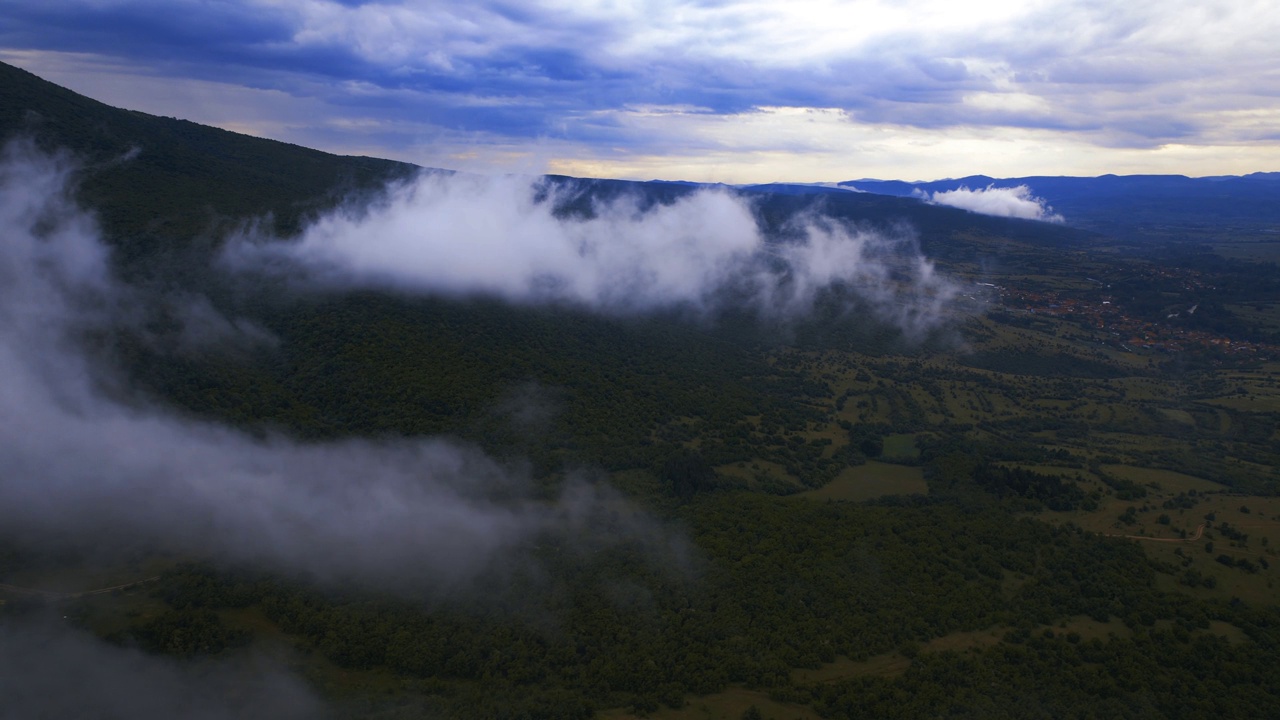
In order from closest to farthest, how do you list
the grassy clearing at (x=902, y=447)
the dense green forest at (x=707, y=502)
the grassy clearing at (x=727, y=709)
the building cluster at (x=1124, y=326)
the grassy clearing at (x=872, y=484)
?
1. the grassy clearing at (x=727, y=709)
2. the dense green forest at (x=707, y=502)
3. the grassy clearing at (x=872, y=484)
4. the grassy clearing at (x=902, y=447)
5. the building cluster at (x=1124, y=326)

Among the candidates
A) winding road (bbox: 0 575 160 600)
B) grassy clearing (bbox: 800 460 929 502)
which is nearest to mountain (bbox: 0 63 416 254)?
winding road (bbox: 0 575 160 600)

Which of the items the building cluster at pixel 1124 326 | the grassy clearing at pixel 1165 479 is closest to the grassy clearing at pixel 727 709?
the grassy clearing at pixel 1165 479

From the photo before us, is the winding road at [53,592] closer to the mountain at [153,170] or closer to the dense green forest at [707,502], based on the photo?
the dense green forest at [707,502]

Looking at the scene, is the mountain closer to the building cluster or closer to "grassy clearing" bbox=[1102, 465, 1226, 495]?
"grassy clearing" bbox=[1102, 465, 1226, 495]

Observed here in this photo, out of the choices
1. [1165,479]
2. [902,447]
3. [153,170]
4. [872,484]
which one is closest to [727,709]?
[872,484]

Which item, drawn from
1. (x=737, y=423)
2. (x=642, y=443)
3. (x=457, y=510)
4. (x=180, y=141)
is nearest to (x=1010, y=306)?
(x=737, y=423)

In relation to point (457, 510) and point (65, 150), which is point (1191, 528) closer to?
point (457, 510)

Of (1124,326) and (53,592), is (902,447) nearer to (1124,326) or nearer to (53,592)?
(53,592)
